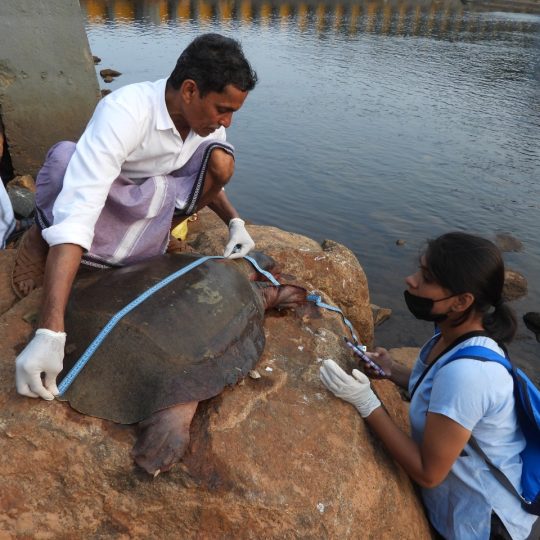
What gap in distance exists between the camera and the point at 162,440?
193cm

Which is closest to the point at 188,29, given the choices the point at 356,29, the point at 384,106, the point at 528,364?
the point at 356,29

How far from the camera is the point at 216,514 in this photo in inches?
75.3

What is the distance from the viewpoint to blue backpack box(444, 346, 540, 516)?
199 centimetres

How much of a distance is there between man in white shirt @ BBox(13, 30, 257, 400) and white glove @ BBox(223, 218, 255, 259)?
1cm

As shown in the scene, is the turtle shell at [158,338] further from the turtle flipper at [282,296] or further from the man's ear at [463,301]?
the man's ear at [463,301]

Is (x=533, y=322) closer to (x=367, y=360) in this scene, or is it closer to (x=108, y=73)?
(x=367, y=360)

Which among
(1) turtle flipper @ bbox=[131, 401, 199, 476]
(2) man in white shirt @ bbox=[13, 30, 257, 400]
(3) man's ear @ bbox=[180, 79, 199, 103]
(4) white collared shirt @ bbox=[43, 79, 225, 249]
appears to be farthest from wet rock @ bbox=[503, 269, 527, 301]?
(1) turtle flipper @ bbox=[131, 401, 199, 476]

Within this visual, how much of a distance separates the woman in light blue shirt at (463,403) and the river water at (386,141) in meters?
0.54

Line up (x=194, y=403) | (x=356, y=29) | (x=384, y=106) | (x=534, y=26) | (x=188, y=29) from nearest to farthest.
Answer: (x=194, y=403), (x=384, y=106), (x=188, y=29), (x=356, y=29), (x=534, y=26)

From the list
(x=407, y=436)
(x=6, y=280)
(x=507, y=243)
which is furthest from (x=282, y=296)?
(x=507, y=243)

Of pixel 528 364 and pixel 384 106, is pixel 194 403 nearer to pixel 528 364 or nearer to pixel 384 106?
pixel 528 364

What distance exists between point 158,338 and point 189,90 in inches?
47.7

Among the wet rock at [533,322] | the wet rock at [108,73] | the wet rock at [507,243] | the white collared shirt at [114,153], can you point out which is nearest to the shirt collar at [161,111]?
the white collared shirt at [114,153]

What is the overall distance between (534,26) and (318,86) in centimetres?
2354
